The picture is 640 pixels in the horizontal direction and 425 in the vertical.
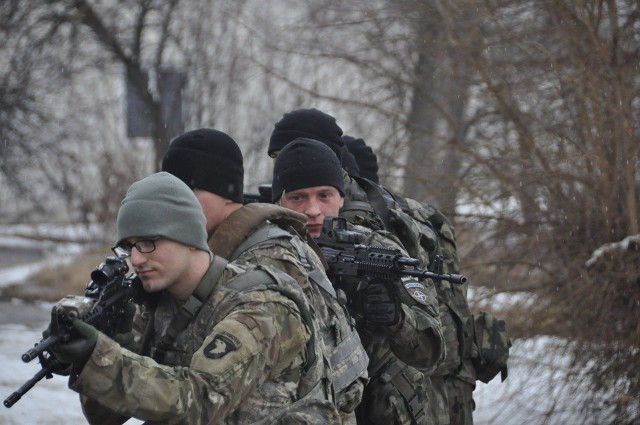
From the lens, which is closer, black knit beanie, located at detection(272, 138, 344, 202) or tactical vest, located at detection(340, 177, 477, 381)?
black knit beanie, located at detection(272, 138, 344, 202)

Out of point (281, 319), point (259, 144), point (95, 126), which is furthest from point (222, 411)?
point (95, 126)

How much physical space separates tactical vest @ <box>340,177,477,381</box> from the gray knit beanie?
5.16 feet

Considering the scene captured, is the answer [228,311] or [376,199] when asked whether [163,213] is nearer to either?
[228,311]

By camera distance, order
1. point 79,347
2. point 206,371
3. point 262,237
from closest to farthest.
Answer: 1. point 79,347
2. point 206,371
3. point 262,237

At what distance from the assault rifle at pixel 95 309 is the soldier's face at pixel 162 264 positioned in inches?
3.2

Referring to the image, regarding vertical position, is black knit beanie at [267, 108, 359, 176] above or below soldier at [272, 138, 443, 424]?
above

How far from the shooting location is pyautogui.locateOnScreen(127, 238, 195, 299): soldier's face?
2.96 m

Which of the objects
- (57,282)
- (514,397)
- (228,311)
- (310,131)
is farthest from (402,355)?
(57,282)

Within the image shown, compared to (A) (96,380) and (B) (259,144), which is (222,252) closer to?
(A) (96,380)

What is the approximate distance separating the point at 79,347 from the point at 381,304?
1627 millimetres

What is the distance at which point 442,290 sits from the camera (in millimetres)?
5023

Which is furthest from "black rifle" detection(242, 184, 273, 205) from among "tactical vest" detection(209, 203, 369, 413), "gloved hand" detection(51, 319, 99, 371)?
"gloved hand" detection(51, 319, 99, 371)

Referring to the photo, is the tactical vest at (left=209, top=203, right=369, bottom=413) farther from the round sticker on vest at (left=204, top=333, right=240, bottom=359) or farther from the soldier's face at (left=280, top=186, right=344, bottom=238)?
the soldier's face at (left=280, top=186, right=344, bottom=238)

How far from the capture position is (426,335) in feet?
13.6
